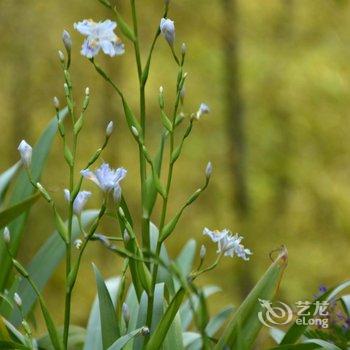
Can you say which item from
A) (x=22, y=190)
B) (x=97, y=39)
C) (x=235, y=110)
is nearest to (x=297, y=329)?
(x=97, y=39)

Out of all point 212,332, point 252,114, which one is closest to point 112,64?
point 252,114

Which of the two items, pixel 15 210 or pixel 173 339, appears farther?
pixel 15 210

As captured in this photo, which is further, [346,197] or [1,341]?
[346,197]

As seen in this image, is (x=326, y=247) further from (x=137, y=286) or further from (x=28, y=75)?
(x=137, y=286)

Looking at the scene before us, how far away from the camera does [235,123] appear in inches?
163

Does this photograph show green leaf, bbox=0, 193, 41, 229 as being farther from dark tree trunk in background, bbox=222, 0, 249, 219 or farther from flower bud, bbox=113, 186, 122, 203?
dark tree trunk in background, bbox=222, 0, 249, 219

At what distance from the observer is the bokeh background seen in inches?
151

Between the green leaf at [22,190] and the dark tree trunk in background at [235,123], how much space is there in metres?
2.33

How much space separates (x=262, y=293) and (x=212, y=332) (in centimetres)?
45

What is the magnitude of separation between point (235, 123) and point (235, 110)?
0.07 m

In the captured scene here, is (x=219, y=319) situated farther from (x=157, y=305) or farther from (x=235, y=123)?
(x=235, y=123)

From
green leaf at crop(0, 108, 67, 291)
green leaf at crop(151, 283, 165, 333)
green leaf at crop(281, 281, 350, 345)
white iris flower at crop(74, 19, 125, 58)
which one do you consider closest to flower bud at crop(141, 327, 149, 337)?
green leaf at crop(151, 283, 165, 333)

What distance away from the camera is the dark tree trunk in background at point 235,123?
3.99 meters

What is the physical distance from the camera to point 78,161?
4.38 m
